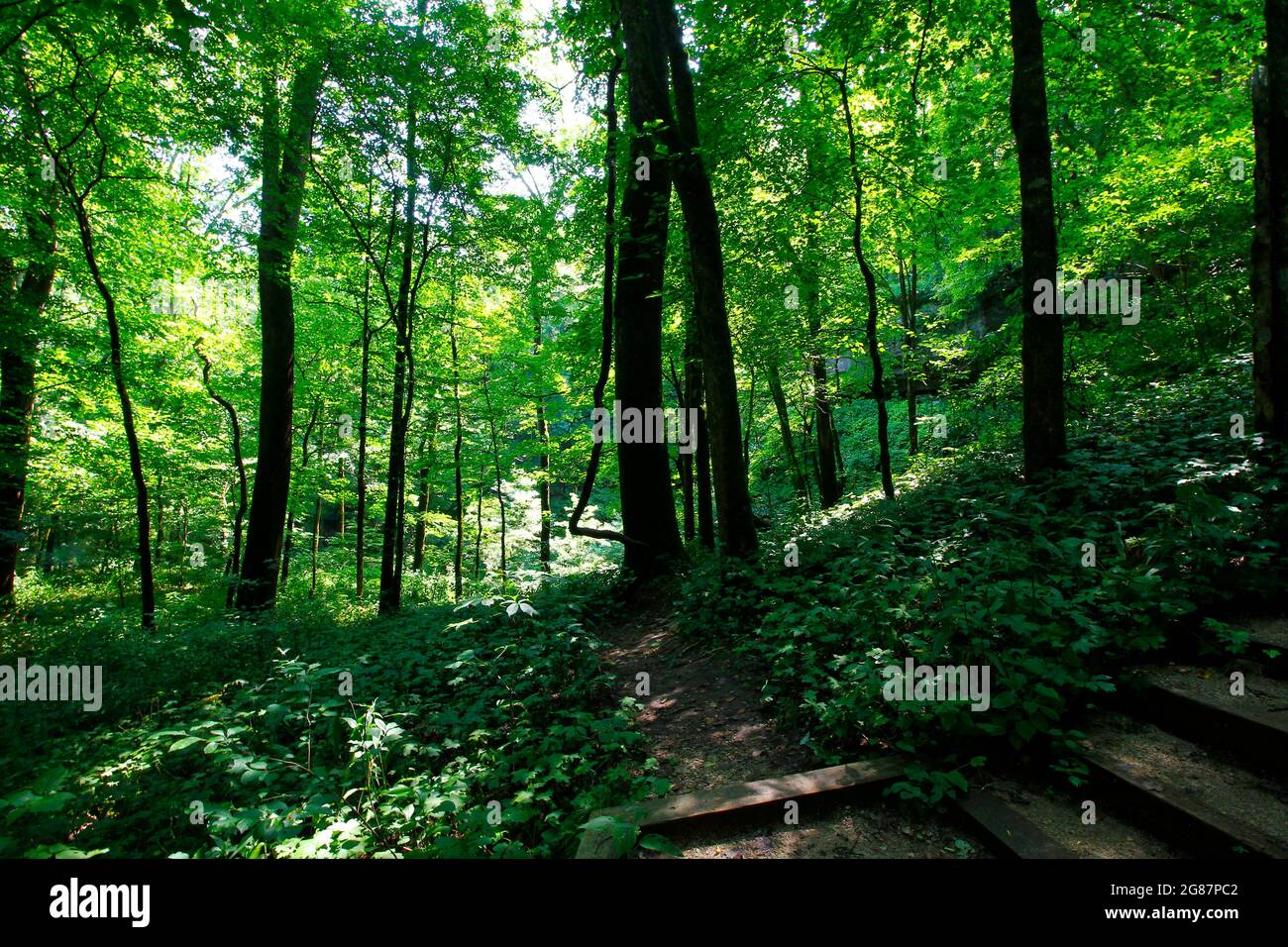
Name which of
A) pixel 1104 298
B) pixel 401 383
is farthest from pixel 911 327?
pixel 401 383

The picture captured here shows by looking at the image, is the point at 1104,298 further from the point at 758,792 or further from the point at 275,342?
the point at 275,342

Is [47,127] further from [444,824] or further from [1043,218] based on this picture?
[1043,218]

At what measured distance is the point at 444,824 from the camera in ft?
9.05

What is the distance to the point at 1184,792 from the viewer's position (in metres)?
2.44

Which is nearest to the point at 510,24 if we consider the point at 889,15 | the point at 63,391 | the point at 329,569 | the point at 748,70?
the point at 748,70

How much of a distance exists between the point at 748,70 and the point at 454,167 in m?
6.16

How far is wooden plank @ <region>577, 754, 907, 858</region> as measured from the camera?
2.73 meters

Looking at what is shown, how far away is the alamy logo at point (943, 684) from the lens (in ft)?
10.0

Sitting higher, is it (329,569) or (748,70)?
(748,70)

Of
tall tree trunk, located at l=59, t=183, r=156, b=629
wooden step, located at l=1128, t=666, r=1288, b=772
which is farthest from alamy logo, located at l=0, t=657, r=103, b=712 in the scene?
wooden step, located at l=1128, t=666, r=1288, b=772

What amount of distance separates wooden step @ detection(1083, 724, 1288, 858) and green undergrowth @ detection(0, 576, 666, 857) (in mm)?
2379

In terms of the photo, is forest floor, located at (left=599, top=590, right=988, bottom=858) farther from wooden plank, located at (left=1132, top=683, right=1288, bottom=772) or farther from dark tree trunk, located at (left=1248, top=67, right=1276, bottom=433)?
dark tree trunk, located at (left=1248, top=67, right=1276, bottom=433)

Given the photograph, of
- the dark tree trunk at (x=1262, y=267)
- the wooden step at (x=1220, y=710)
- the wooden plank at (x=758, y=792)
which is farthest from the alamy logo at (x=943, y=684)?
the dark tree trunk at (x=1262, y=267)

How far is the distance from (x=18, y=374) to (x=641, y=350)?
40.3 feet
